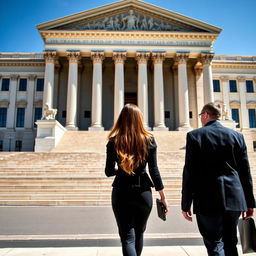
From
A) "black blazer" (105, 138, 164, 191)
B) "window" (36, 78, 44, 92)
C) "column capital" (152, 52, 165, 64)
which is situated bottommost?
"black blazer" (105, 138, 164, 191)

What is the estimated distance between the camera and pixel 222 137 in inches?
127

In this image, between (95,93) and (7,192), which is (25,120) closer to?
(95,93)

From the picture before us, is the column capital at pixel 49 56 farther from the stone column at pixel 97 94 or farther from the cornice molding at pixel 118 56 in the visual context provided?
the cornice molding at pixel 118 56

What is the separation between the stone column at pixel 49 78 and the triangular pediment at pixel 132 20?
397cm

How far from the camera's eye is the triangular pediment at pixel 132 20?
109 ft

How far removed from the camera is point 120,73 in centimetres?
3231

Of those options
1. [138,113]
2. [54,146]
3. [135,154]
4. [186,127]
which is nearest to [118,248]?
[135,154]

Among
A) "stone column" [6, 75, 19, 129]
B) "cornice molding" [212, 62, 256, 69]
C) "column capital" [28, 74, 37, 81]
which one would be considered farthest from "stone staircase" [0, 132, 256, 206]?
"cornice molding" [212, 62, 256, 69]

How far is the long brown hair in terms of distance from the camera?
3.17 metres

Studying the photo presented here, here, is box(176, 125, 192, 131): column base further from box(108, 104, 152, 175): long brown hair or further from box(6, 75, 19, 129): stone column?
box(108, 104, 152, 175): long brown hair

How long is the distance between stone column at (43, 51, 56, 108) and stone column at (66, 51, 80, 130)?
85.4 inches

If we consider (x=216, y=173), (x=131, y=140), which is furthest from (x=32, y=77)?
(x=216, y=173)

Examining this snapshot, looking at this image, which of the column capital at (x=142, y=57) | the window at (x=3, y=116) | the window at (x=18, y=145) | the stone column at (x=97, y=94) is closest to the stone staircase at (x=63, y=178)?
the stone column at (x=97, y=94)

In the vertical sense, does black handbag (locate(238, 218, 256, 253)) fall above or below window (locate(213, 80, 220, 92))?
below
